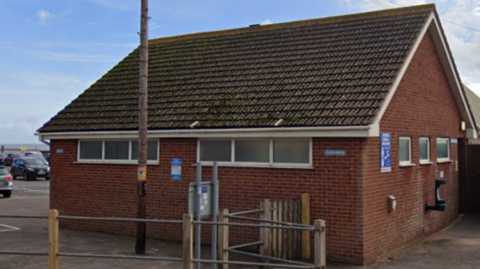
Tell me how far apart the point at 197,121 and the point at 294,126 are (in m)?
2.59

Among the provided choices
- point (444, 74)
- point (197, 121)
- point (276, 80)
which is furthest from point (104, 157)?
point (444, 74)

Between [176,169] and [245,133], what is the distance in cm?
221

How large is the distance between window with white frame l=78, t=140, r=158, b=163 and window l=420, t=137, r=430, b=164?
664 cm

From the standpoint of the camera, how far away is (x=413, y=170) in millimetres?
12914

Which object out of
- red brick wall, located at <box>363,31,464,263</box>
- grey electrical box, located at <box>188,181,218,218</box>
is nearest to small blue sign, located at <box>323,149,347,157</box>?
red brick wall, located at <box>363,31,464,263</box>

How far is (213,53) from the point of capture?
15.6 m

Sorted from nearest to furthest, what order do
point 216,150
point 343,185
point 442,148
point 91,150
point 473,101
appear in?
point 343,185, point 216,150, point 91,150, point 442,148, point 473,101

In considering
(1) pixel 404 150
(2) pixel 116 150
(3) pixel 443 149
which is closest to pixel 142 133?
(2) pixel 116 150

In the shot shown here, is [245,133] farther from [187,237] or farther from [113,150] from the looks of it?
[187,237]

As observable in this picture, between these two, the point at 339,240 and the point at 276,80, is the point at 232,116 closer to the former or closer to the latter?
the point at 276,80

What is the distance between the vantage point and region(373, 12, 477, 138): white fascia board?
11.1 meters

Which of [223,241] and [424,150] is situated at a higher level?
[424,150]

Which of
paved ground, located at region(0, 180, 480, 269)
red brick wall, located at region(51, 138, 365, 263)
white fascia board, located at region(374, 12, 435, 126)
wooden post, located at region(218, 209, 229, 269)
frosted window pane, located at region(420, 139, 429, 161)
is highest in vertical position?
white fascia board, located at region(374, 12, 435, 126)

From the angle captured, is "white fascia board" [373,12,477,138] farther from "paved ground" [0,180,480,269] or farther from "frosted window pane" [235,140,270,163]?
"paved ground" [0,180,480,269]
